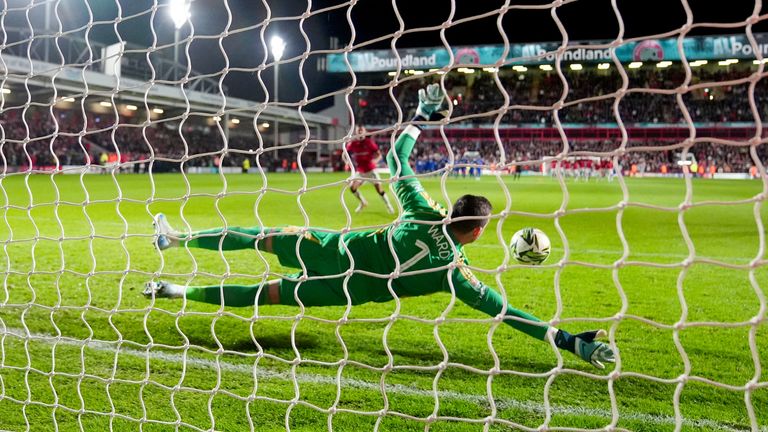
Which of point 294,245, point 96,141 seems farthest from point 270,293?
point 96,141

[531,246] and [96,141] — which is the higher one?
[531,246]

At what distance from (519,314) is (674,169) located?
127 feet

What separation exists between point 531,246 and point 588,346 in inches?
29.6

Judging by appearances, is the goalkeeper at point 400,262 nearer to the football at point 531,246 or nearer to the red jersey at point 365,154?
the football at point 531,246

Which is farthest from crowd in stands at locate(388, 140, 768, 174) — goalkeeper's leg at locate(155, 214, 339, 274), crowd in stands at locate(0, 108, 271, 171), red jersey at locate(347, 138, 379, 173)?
goalkeeper's leg at locate(155, 214, 339, 274)

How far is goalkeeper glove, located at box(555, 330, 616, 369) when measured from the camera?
304cm

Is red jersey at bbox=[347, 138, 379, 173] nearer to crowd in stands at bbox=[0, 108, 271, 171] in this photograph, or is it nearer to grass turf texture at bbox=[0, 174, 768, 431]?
grass turf texture at bbox=[0, 174, 768, 431]

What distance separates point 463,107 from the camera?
44.6 m

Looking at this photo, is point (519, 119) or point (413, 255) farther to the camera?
point (519, 119)

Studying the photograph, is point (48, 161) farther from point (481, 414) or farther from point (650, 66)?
point (650, 66)

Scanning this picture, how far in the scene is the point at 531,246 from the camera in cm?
365

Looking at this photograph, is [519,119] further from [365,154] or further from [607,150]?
[365,154]

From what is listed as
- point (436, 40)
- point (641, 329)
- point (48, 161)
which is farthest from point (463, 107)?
point (641, 329)

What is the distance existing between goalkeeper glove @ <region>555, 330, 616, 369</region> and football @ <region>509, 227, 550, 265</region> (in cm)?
59
